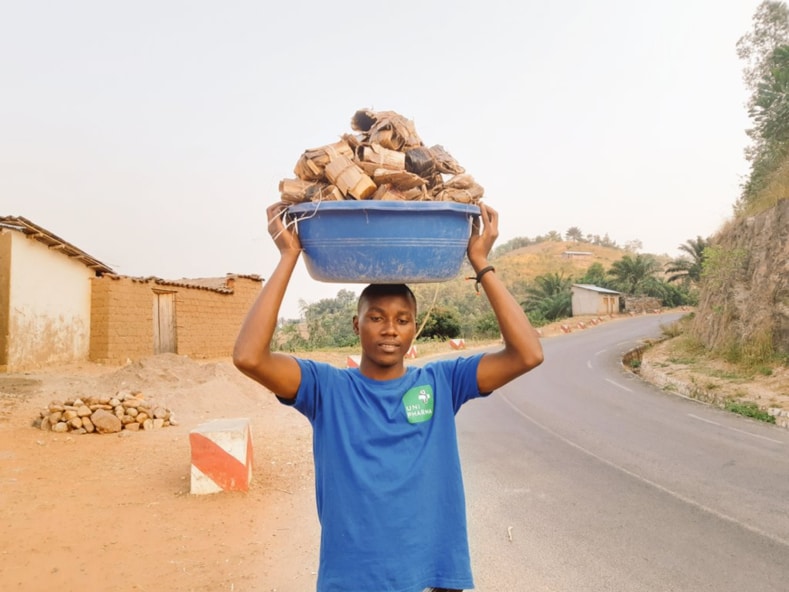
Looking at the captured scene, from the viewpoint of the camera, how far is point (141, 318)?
53.4 ft

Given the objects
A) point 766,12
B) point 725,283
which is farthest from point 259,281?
point 766,12

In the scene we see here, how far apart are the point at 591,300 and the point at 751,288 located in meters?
28.3

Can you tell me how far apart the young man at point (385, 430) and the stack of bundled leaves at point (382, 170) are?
24cm

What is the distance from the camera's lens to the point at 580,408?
1138 cm

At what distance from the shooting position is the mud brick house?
13734mm

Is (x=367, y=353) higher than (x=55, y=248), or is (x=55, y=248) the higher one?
(x=55, y=248)

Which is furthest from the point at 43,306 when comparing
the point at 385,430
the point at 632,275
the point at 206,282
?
the point at 632,275

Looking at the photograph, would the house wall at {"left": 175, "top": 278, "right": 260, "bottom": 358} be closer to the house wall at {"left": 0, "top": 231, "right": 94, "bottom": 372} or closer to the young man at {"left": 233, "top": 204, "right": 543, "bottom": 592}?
the house wall at {"left": 0, "top": 231, "right": 94, "bottom": 372}

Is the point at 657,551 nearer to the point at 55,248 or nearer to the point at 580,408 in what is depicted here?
the point at 580,408

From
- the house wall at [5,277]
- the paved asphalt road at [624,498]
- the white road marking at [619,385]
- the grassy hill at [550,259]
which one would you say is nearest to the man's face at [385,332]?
the paved asphalt road at [624,498]

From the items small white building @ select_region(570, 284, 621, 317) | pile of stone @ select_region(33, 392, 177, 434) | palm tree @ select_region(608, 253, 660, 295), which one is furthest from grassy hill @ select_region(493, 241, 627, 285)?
pile of stone @ select_region(33, 392, 177, 434)

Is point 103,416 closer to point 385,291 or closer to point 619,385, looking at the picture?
point 385,291

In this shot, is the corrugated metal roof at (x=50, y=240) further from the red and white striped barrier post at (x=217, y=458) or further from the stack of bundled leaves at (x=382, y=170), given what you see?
the stack of bundled leaves at (x=382, y=170)

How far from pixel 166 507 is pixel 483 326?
106 ft
